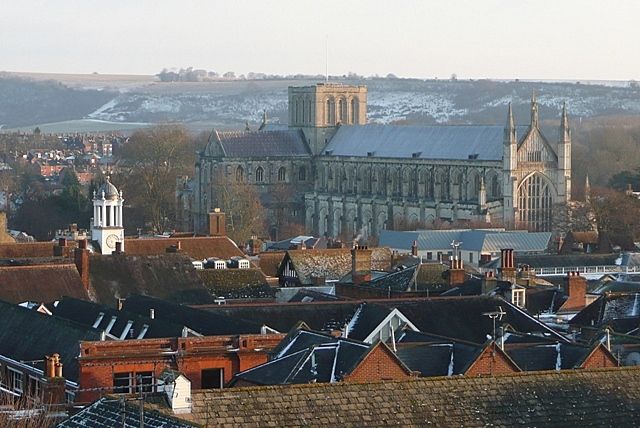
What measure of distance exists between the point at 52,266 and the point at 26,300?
2.90 m

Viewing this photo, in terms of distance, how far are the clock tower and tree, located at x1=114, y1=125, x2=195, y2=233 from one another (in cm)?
4238

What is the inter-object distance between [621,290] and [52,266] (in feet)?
61.4

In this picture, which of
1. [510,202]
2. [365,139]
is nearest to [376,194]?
[365,139]

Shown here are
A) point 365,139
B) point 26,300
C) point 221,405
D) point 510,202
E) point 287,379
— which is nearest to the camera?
point 221,405

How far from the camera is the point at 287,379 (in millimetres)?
41562

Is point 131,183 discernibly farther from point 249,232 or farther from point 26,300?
point 26,300

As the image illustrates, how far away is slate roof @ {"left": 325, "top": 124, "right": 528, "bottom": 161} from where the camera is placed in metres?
146

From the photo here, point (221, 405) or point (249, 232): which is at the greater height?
point (221, 405)

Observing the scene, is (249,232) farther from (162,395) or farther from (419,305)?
(162,395)

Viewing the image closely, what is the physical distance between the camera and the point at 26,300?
63.6 meters

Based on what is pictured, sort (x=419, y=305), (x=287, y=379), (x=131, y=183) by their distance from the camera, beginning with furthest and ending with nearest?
(x=131, y=183), (x=419, y=305), (x=287, y=379)

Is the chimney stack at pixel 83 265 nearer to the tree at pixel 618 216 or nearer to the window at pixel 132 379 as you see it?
the window at pixel 132 379

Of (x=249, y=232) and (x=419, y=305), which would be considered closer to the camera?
(x=419, y=305)

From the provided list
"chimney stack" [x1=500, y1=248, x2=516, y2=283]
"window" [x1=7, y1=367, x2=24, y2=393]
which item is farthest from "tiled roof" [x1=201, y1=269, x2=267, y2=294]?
"window" [x1=7, y1=367, x2=24, y2=393]
